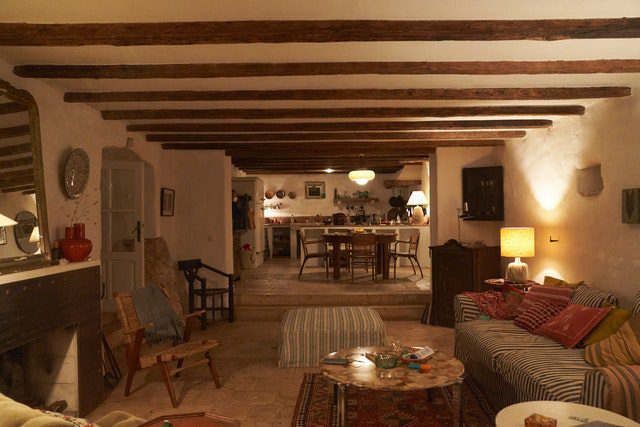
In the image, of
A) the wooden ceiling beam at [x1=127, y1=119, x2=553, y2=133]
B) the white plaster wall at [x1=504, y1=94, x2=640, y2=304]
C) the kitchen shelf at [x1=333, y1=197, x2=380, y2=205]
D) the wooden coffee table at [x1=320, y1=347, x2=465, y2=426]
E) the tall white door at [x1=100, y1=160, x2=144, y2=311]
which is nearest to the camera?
the wooden coffee table at [x1=320, y1=347, x2=465, y2=426]

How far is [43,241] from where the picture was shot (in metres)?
3.65

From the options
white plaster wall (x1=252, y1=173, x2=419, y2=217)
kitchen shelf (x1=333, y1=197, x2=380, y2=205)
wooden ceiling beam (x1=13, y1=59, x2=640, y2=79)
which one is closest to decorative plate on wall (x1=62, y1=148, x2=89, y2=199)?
wooden ceiling beam (x1=13, y1=59, x2=640, y2=79)

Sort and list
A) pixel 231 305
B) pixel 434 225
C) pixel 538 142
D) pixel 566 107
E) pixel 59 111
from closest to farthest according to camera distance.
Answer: pixel 59 111 < pixel 566 107 < pixel 538 142 < pixel 231 305 < pixel 434 225

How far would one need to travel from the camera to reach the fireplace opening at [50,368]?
3740mm

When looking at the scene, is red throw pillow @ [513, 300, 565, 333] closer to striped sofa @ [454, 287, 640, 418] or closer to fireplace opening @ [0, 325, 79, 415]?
striped sofa @ [454, 287, 640, 418]

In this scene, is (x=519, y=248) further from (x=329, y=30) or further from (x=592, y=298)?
(x=329, y=30)

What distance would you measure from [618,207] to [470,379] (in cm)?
208

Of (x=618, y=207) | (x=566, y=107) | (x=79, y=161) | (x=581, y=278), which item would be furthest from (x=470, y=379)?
(x=79, y=161)

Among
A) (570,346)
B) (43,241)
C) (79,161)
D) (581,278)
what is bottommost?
(570,346)

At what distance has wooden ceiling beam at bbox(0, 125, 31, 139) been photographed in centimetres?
331

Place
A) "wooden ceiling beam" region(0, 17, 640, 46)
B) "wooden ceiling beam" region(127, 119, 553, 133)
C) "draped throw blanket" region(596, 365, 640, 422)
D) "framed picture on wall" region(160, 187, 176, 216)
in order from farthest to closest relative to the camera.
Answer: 1. "framed picture on wall" region(160, 187, 176, 216)
2. "wooden ceiling beam" region(127, 119, 553, 133)
3. "wooden ceiling beam" region(0, 17, 640, 46)
4. "draped throw blanket" region(596, 365, 640, 422)

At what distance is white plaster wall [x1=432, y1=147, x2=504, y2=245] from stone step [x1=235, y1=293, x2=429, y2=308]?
1.05 m

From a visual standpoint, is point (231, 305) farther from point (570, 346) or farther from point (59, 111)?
point (570, 346)

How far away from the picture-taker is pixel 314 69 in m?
3.61
